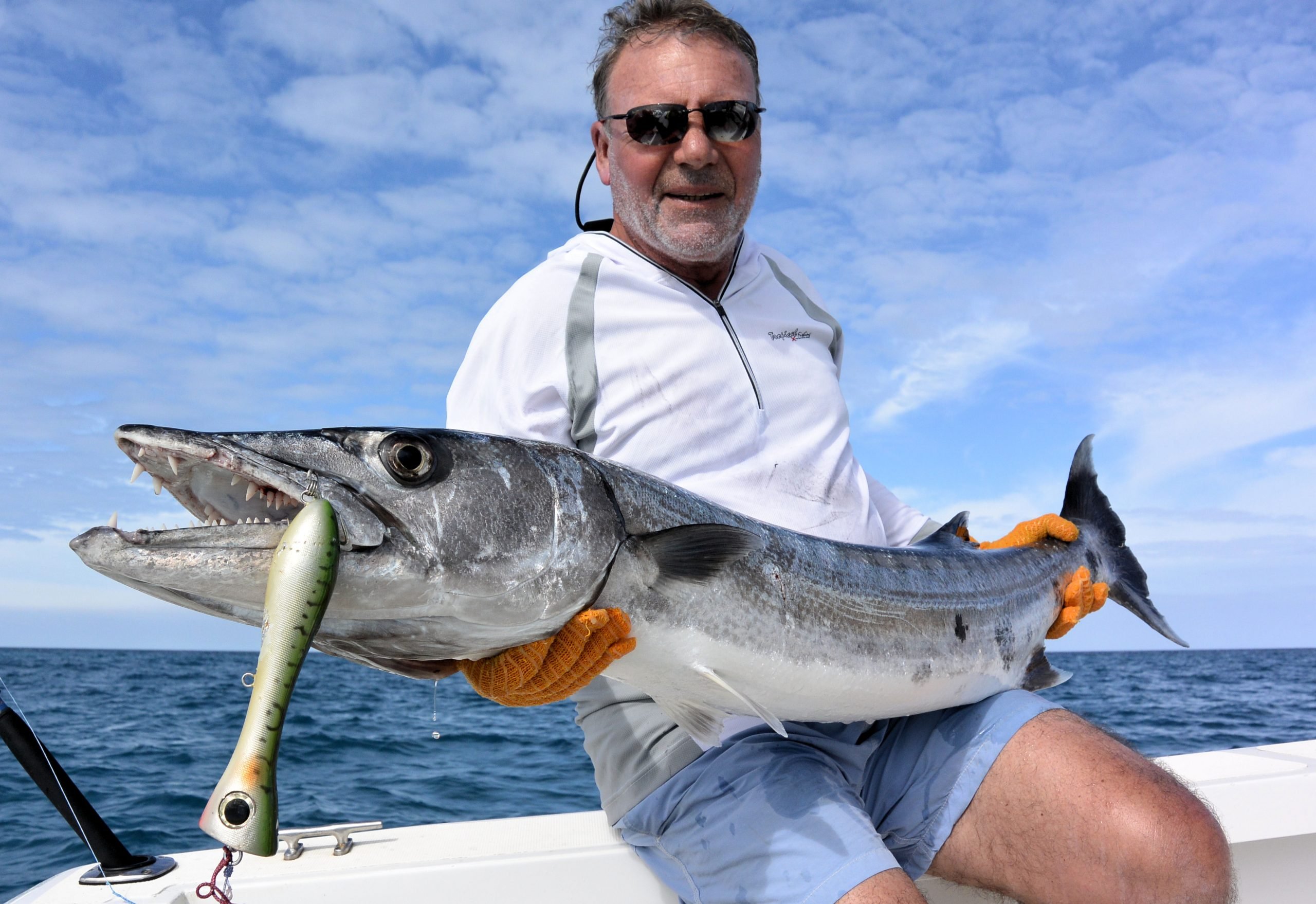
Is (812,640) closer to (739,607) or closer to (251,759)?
(739,607)

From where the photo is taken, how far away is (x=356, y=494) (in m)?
1.66

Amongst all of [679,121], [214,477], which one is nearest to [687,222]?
[679,121]

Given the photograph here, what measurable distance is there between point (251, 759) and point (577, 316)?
179 centimetres

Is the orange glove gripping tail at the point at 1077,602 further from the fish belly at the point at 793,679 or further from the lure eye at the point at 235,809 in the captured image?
the lure eye at the point at 235,809

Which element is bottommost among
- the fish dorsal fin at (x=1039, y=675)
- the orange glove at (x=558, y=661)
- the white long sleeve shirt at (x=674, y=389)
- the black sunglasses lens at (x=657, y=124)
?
the fish dorsal fin at (x=1039, y=675)

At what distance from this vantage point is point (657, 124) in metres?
3.11

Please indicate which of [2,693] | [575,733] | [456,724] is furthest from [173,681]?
[2,693]

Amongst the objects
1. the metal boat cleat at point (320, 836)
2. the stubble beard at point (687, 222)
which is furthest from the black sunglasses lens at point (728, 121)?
the metal boat cleat at point (320, 836)

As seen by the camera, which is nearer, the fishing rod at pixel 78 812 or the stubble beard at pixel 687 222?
the fishing rod at pixel 78 812

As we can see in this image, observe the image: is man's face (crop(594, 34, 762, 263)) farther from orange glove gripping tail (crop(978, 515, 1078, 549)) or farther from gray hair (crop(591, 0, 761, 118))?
orange glove gripping tail (crop(978, 515, 1078, 549))

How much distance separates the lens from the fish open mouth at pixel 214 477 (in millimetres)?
1548

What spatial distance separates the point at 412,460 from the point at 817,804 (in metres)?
1.36

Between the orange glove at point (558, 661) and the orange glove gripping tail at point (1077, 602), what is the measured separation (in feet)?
6.24

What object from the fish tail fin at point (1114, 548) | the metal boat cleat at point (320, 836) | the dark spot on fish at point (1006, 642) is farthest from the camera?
the fish tail fin at point (1114, 548)
